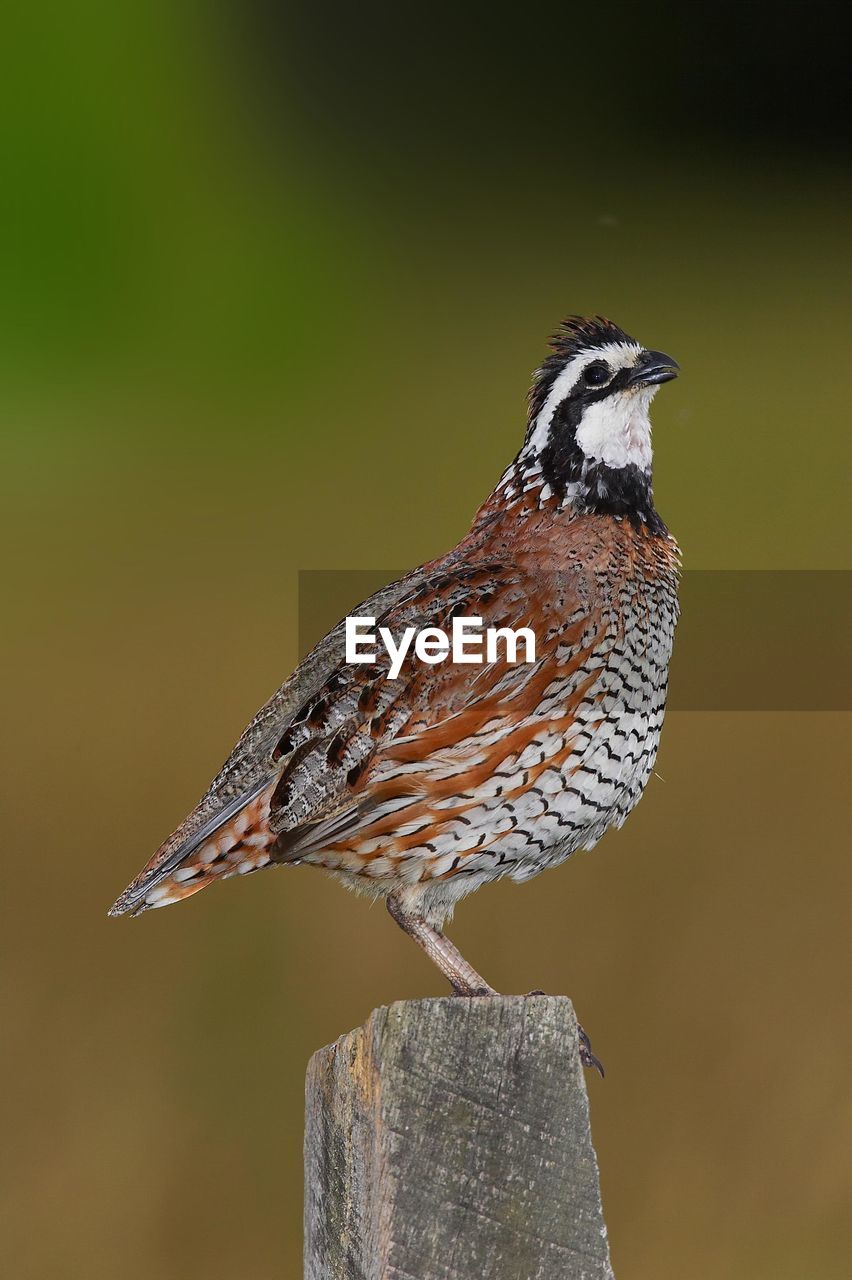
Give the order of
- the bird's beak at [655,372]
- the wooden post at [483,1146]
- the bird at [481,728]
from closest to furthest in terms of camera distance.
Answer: the wooden post at [483,1146] → the bird at [481,728] → the bird's beak at [655,372]

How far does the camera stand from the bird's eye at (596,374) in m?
2.96

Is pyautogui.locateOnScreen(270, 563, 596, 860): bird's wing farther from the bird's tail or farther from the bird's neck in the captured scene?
the bird's neck

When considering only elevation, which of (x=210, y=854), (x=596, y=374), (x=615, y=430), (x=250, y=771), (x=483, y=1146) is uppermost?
(x=596, y=374)

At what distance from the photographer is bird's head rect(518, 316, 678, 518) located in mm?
2949

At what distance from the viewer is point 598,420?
296cm

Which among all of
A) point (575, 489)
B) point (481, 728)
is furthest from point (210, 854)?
point (575, 489)

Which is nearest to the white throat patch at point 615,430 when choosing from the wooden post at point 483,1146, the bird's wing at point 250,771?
the bird's wing at point 250,771

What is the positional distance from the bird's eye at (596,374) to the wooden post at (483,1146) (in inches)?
56.3

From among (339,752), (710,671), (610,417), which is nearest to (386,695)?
(339,752)

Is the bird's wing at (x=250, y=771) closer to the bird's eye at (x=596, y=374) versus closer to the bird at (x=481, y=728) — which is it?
the bird at (x=481, y=728)

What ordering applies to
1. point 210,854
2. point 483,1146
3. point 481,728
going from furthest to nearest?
point 210,854 → point 481,728 → point 483,1146

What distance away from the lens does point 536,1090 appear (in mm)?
1892

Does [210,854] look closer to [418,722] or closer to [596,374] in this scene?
[418,722]

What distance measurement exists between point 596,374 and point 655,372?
115 millimetres
